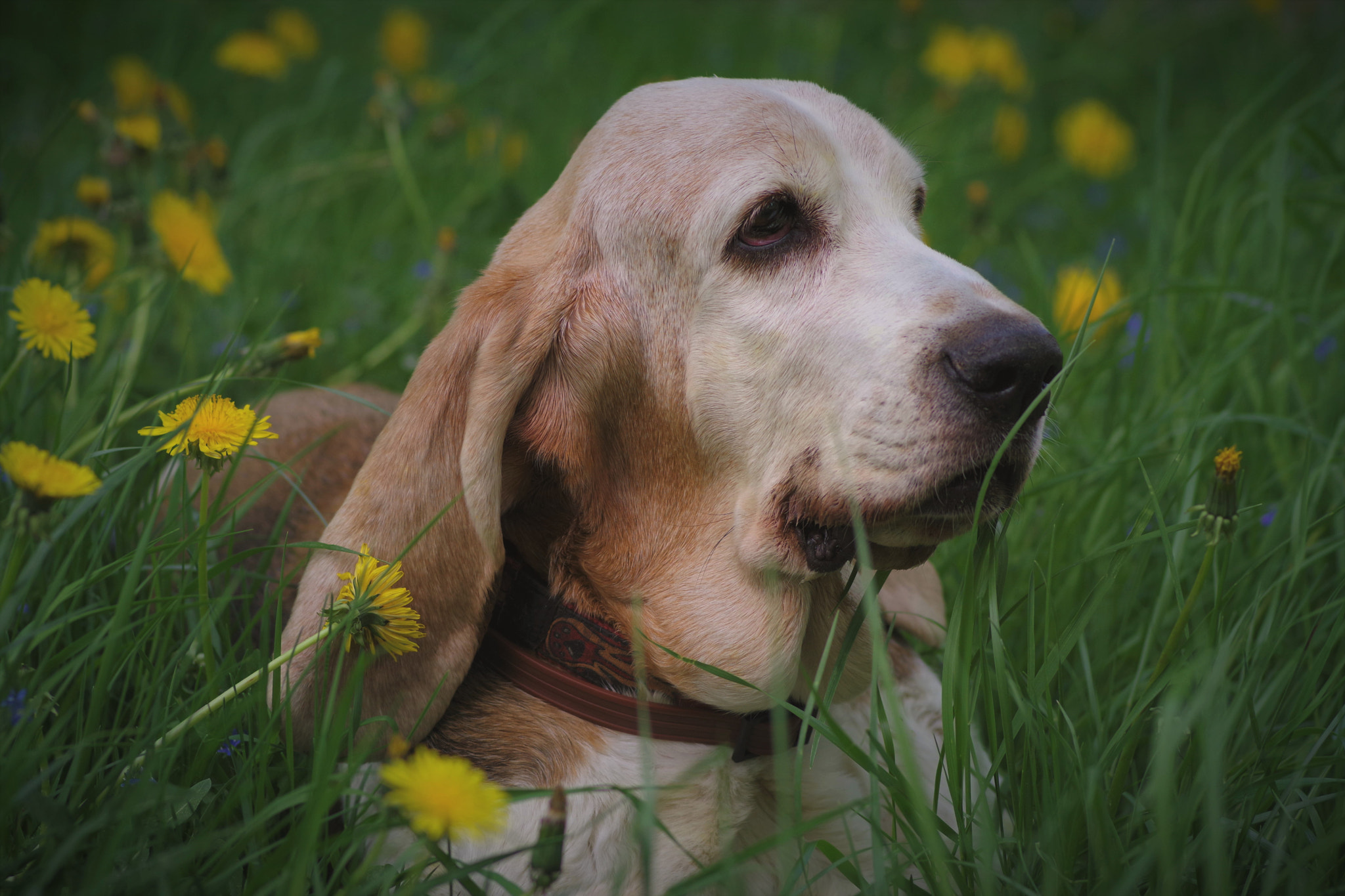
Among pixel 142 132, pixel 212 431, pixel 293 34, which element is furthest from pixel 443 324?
pixel 293 34

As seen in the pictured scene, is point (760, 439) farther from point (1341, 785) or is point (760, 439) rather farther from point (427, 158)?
point (427, 158)

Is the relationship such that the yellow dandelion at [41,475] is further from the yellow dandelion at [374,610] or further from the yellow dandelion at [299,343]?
the yellow dandelion at [299,343]

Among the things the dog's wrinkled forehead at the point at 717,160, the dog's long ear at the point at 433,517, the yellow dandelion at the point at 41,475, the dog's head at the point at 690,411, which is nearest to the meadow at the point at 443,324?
the yellow dandelion at the point at 41,475

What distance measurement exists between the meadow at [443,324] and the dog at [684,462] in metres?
0.16

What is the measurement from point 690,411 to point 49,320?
48.1 inches

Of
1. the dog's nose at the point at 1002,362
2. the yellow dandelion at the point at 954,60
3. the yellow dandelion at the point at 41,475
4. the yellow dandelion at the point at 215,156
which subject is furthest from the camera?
the yellow dandelion at the point at 954,60

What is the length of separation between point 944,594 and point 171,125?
289cm

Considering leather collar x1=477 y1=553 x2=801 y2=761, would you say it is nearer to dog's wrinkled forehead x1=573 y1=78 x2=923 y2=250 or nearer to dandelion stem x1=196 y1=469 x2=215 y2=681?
dandelion stem x1=196 y1=469 x2=215 y2=681

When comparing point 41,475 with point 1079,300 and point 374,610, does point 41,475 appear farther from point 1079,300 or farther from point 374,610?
point 1079,300

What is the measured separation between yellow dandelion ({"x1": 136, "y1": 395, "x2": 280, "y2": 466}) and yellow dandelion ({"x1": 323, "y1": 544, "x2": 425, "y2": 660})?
0.30 meters

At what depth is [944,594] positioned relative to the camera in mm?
2770

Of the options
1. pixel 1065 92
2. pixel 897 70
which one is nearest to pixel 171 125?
pixel 897 70

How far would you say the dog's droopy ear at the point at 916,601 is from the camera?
238 cm

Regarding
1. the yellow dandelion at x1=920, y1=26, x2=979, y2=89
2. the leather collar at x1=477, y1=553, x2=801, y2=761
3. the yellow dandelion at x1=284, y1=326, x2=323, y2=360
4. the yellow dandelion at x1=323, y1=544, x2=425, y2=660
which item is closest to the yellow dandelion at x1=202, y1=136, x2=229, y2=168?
the yellow dandelion at x1=284, y1=326, x2=323, y2=360
